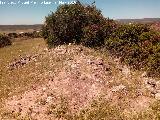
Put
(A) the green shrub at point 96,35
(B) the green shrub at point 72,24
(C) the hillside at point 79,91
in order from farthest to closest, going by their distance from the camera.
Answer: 1. (B) the green shrub at point 72,24
2. (A) the green shrub at point 96,35
3. (C) the hillside at point 79,91

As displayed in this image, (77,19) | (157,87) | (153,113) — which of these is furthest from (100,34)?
(153,113)

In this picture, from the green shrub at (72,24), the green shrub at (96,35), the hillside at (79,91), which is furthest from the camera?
the green shrub at (72,24)

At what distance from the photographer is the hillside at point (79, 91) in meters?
18.0

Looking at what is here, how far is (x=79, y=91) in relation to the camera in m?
20.0

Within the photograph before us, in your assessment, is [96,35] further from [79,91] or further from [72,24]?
[79,91]

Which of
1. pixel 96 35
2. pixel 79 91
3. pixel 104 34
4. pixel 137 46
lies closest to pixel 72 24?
pixel 96 35

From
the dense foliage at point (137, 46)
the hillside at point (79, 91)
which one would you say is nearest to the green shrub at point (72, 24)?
the dense foliage at point (137, 46)

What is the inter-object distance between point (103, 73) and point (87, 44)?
1110cm

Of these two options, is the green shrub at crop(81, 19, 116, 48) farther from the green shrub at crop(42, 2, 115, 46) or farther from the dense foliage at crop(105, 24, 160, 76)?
the dense foliage at crop(105, 24, 160, 76)

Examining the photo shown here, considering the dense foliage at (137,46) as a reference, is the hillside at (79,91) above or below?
below

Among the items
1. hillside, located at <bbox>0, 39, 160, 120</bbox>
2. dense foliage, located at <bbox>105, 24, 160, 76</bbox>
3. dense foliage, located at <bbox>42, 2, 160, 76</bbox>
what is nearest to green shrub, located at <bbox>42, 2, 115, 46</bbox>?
dense foliage, located at <bbox>42, 2, 160, 76</bbox>

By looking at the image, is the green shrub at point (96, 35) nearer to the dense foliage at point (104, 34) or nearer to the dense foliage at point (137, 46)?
the dense foliage at point (104, 34)

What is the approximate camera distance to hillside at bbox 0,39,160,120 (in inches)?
710

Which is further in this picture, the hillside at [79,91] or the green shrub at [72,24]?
the green shrub at [72,24]
